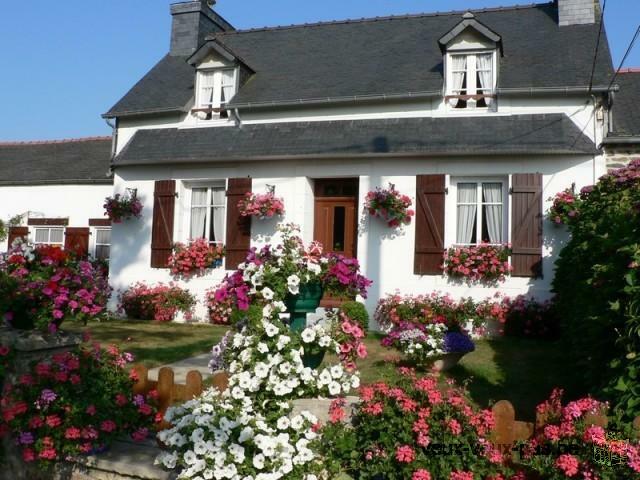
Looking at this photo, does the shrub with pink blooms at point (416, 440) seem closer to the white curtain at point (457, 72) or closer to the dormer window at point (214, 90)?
the white curtain at point (457, 72)

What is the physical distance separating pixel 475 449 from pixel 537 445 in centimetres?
31

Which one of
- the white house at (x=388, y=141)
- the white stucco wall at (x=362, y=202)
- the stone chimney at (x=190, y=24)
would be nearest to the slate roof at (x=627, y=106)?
the white house at (x=388, y=141)

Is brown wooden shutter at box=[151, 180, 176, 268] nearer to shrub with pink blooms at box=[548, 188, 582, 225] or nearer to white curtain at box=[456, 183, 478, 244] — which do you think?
white curtain at box=[456, 183, 478, 244]

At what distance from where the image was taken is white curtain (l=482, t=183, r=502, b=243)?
32.2ft

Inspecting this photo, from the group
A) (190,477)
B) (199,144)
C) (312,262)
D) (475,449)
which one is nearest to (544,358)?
(312,262)

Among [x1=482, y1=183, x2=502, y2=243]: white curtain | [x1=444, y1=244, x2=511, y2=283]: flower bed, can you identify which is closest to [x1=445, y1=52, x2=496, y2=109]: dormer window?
[x1=482, y1=183, x2=502, y2=243]: white curtain

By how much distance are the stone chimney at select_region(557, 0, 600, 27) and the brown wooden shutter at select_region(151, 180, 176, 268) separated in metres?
8.40

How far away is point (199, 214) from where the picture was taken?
11.6 metres

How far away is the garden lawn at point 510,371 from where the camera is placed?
5.52m

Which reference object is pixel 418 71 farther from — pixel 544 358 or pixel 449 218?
pixel 544 358

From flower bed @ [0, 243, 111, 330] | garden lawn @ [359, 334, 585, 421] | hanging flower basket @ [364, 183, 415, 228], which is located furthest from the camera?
hanging flower basket @ [364, 183, 415, 228]

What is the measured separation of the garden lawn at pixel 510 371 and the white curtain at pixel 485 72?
177 inches

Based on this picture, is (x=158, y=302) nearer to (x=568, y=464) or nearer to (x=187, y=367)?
(x=187, y=367)

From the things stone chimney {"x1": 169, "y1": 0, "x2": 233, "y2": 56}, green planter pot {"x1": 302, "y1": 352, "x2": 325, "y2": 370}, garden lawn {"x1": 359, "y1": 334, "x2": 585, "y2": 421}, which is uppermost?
stone chimney {"x1": 169, "y1": 0, "x2": 233, "y2": 56}
